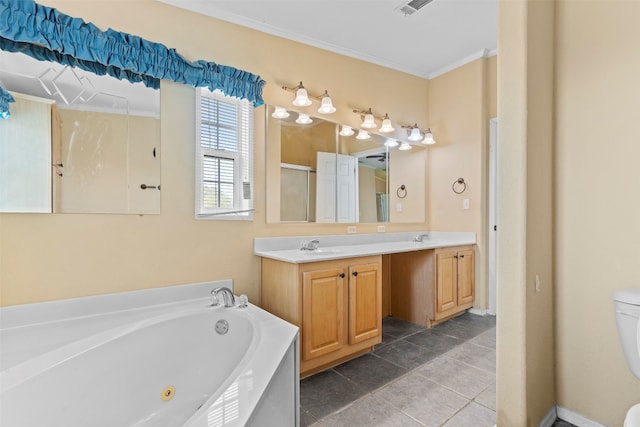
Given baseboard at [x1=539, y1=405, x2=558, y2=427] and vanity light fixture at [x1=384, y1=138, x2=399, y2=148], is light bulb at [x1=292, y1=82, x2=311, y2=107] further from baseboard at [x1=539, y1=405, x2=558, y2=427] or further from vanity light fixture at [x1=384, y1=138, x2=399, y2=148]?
baseboard at [x1=539, y1=405, x2=558, y2=427]

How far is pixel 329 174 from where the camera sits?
9.34ft

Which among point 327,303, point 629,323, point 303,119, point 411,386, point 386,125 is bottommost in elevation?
point 411,386

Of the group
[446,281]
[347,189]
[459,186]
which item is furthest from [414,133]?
[446,281]

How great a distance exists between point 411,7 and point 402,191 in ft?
5.88

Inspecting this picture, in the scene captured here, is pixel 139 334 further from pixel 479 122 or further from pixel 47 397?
pixel 479 122

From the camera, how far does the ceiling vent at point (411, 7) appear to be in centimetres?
229

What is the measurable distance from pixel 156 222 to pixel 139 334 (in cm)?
73

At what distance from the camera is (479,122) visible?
127 inches

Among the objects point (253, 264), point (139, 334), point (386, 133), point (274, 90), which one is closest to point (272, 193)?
point (253, 264)

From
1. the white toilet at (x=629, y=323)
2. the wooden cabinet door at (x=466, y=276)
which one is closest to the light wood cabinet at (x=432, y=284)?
the wooden cabinet door at (x=466, y=276)

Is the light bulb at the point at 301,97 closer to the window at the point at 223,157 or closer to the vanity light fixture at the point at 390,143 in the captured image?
the window at the point at 223,157

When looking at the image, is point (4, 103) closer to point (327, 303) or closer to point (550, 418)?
point (327, 303)

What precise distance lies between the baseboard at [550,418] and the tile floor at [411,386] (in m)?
0.22

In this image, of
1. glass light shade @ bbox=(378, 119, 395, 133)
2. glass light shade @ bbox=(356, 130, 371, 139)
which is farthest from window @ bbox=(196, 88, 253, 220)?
glass light shade @ bbox=(378, 119, 395, 133)
